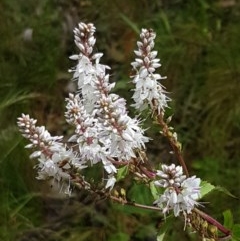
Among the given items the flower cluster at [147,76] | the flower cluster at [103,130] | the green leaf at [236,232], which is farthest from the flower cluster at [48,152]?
the green leaf at [236,232]

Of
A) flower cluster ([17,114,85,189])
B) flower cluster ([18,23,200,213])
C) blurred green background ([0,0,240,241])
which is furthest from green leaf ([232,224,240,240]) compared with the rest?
blurred green background ([0,0,240,241])

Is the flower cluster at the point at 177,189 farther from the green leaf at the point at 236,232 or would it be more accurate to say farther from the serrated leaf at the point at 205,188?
the green leaf at the point at 236,232

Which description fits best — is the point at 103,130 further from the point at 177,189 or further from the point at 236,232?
the point at 236,232

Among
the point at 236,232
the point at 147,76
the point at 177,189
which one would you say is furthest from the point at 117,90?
the point at 177,189

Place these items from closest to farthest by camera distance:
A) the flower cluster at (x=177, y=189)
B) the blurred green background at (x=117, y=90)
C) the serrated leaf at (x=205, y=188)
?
1. the flower cluster at (x=177, y=189)
2. the serrated leaf at (x=205, y=188)
3. the blurred green background at (x=117, y=90)

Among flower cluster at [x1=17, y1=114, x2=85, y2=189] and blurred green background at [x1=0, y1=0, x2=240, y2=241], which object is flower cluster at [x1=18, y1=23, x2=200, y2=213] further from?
blurred green background at [x1=0, y1=0, x2=240, y2=241]

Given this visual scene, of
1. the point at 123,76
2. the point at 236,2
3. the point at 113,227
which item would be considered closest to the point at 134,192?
the point at 113,227
